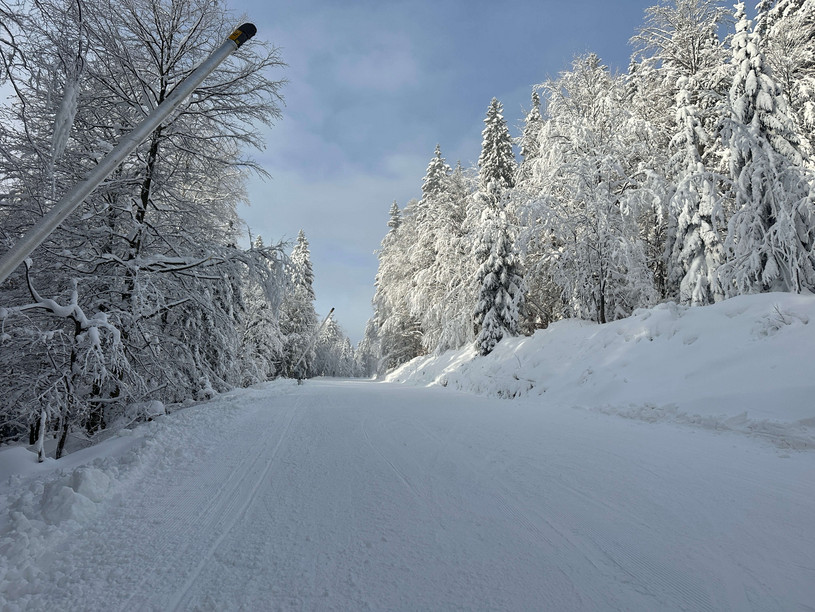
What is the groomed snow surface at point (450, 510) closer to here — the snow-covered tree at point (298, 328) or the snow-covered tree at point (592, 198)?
the snow-covered tree at point (592, 198)

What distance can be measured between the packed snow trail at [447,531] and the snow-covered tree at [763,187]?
7836 mm

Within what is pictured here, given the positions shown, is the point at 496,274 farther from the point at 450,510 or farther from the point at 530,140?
the point at 450,510

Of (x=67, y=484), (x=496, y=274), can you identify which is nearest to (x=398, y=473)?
(x=67, y=484)

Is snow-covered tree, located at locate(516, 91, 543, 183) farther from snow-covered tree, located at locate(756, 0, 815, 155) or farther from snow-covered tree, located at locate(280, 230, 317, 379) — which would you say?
snow-covered tree, located at locate(280, 230, 317, 379)

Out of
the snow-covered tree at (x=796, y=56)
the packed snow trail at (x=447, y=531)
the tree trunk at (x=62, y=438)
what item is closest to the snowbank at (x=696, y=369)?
the packed snow trail at (x=447, y=531)

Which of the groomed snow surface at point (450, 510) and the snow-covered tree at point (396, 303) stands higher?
the snow-covered tree at point (396, 303)

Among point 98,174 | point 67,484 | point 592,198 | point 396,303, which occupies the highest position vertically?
point 592,198

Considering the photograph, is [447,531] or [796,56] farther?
[796,56]

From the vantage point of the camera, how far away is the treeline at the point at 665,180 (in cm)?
1077

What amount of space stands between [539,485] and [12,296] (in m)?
7.91

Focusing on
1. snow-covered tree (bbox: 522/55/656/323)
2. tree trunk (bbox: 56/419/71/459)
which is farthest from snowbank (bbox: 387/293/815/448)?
tree trunk (bbox: 56/419/71/459)

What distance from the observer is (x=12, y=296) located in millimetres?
6164

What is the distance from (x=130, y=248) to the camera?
23.2ft

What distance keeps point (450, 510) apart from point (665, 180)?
14616 mm
